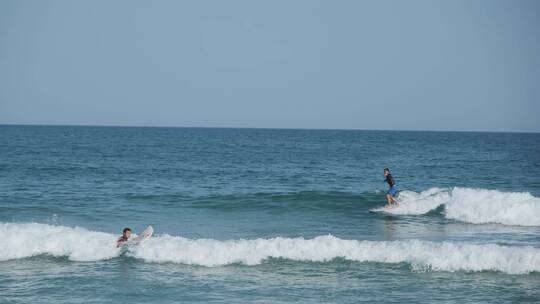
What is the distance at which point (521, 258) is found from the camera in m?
15.2

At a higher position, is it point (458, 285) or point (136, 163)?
point (136, 163)

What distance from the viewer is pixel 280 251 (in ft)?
55.1

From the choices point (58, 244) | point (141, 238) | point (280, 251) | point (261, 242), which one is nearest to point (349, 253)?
point (280, 251)

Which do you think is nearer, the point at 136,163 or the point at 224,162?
the point at 136,163

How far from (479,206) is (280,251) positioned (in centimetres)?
1216

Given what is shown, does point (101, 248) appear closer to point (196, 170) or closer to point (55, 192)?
point (55, 192)

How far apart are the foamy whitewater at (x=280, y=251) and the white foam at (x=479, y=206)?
25.5 feet

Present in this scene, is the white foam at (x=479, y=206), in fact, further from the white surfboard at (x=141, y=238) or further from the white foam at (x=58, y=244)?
the white foam at (x=58, y=244)

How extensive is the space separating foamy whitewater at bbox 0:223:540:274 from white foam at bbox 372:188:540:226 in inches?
305

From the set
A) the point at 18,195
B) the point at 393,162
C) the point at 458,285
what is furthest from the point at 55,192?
the point at 393,162

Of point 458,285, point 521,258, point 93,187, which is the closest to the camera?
point 458,285

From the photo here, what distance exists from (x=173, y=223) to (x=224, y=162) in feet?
99.8

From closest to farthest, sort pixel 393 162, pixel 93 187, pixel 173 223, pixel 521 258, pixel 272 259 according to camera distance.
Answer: pixel 521 258 → pixel 272 259 → pixel 173 223 → pixel 93 187 → pixel 393 162

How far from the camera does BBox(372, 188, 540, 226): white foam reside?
2316 centimetres
